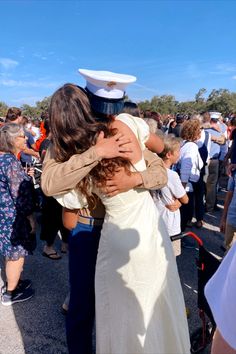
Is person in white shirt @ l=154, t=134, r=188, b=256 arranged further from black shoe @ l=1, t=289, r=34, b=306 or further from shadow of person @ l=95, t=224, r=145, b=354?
black shoe @ l=1, t=289, r=34, b=306

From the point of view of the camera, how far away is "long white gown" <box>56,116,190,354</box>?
154 cm

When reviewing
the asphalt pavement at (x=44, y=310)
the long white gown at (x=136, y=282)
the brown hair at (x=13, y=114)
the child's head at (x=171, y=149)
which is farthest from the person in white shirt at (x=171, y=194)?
the brown hair at (x=13, y=114)

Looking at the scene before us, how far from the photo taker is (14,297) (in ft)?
9.52

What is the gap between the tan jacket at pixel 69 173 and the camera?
132 centimetres

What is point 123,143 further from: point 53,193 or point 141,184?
point 53,193

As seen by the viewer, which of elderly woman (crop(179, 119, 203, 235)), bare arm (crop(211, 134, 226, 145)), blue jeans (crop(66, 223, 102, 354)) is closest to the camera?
blue jeans (crop(66, 223, 102, 354))

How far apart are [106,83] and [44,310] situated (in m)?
2.24

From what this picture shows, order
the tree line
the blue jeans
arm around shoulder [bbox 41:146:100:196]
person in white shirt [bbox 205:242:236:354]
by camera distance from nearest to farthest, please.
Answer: person in white shirt [bbox 205:242:236:354] → arm around shoulder [bbox 41:146:100:196] → the blue jeans → the tree line

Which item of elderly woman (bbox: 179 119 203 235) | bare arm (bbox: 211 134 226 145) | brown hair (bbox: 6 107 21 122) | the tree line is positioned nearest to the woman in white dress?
elderly woman (bbox: 179 119 203 235)

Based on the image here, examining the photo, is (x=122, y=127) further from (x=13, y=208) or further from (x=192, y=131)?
(x=192, y=131)

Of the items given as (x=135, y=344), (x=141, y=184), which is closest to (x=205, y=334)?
(x=135, y=344)

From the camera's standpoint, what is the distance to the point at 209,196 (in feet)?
18.3

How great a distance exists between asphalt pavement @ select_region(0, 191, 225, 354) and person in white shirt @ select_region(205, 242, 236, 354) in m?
1.77

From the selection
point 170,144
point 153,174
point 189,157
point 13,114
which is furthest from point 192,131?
point 13,114
